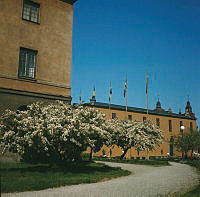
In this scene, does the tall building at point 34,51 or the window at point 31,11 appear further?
the window at point 31,11

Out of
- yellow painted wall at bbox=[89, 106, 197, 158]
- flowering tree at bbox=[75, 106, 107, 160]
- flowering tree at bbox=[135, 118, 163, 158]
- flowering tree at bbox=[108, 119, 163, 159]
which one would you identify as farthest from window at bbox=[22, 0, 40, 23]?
yellow painted wall at bbox=[89, 106, 197, 158]

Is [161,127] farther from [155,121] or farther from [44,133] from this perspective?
[44,133]

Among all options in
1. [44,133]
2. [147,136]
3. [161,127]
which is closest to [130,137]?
[147,136]

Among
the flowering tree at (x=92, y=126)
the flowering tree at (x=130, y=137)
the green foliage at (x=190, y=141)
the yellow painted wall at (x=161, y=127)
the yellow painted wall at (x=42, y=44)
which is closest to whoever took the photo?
the flowering tree at (x=92, y=126)

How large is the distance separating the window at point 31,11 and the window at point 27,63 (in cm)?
275

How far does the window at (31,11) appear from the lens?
852 inches

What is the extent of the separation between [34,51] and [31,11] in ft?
11.1

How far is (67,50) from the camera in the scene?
23.5m

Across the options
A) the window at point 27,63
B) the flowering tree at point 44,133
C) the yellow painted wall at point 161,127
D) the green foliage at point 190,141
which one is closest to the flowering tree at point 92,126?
the flowering tree at point 44,133

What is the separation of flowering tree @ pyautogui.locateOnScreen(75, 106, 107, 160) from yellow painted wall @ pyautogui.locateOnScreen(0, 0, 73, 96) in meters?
5.37

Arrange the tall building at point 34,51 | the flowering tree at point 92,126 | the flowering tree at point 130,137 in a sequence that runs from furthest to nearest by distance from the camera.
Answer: the flowering tree at point 130,137, the tall building at point 34,51, the flowering tree at point 92,126

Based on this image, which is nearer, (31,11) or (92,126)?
(92,126)

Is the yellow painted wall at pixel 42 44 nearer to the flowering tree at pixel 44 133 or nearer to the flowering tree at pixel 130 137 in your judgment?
the flowering tree at pixel 44 133

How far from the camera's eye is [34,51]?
21656mm
